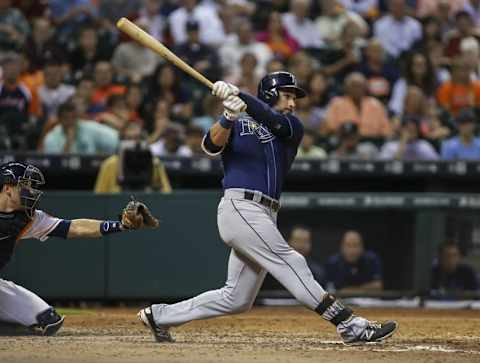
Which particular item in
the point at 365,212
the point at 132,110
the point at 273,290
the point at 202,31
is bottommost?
the point at 273,290

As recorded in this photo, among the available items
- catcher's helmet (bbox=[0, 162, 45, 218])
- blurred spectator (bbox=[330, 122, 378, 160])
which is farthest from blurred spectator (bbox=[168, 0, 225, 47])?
catcher's helmet (bbox=[0, 162, 45, 218])

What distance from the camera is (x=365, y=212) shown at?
34.8 feet

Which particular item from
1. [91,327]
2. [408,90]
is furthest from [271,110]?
[408,90]

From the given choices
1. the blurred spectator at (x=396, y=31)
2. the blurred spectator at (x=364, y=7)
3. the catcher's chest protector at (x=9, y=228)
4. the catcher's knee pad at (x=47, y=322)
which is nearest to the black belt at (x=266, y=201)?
the catcher's chest protector at (x=9, y=228)

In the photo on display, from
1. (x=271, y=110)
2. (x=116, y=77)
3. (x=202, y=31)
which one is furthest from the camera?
(x=202, y=31)

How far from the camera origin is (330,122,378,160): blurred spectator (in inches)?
445

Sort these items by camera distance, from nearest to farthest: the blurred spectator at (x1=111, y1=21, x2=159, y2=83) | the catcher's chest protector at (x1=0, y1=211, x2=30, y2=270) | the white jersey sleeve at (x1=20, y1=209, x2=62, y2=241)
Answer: the catcher's chest protector at (x1=0, y1=211, x2=30, y2=270) < the white jersey sleeve at (x1=20, y1=209, x2=62, y2=241) < the blurred spectator at (x1=111, y1=21, x2=159, y2=83)

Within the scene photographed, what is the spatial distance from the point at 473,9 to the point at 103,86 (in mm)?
5358

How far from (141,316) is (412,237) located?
441 cm

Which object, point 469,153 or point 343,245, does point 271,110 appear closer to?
point 343,245

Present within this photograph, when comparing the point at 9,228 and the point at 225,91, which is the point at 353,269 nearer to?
the point at 9,228

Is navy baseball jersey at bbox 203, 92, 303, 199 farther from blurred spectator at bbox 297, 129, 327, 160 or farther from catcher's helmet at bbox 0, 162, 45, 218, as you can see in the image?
blurred spectator at bbox 297, 129, 327, 160

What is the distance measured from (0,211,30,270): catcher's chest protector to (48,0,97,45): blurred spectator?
18.6 feet

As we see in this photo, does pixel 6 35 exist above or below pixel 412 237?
above
